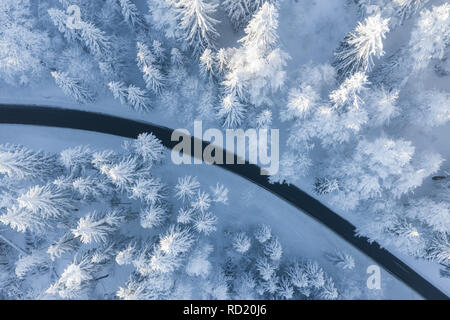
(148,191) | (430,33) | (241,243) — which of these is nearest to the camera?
(430,33)

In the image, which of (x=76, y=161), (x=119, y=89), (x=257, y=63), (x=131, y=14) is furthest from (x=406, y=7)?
(x=76, y=161)

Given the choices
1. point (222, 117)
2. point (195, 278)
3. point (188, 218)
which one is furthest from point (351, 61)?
point (195, 278)

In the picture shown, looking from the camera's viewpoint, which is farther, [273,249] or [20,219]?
[273,249]

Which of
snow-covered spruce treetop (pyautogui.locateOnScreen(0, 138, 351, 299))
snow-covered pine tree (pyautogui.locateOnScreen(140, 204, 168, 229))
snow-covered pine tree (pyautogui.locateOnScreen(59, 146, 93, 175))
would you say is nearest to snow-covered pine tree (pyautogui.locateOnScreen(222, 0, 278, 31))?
snow-covered spruce treetop (pyautogui.locateOnScreen(0, 138, 351, 299))

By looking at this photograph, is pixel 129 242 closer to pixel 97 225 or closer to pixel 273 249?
pixel 97 225

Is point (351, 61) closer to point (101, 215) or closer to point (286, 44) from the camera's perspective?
point (286, 44)

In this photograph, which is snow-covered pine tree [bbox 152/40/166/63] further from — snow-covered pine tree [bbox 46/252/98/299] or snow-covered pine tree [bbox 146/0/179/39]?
snow-covered pine tree [bbox 46/252/98/299]
